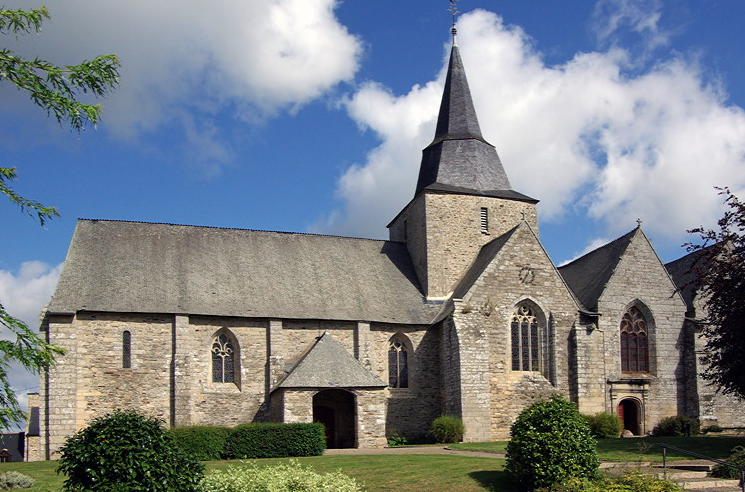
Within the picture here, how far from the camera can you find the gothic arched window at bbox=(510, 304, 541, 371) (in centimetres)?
3159

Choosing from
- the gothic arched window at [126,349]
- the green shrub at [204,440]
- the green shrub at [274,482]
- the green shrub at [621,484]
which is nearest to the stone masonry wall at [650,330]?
the green shrub at [621,484]

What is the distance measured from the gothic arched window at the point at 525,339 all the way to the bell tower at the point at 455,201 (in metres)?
4.05

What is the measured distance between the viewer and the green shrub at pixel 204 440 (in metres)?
23.9

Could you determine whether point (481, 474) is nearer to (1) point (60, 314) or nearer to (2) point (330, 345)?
(2) point (330, 345)

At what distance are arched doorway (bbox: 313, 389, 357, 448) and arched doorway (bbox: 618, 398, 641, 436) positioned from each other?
11722 millimetres

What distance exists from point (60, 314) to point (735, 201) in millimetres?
23988

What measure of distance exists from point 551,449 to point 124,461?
390 inches

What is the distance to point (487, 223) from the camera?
36.3 meters

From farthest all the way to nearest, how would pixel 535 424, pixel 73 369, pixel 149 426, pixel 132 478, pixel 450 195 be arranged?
pixel 450 195 < pixel 73 369 < pixel 535 424 < pixel 149 426 < pixel 132 478

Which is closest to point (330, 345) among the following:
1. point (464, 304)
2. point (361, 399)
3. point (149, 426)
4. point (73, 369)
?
point (361, 399)

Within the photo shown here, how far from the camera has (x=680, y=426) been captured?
3097 centimetres

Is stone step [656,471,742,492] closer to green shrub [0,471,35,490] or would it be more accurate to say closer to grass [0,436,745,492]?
grass [0,436,745,492]

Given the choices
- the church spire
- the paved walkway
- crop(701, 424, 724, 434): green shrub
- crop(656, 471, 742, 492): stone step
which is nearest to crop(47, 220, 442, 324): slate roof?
the church spire

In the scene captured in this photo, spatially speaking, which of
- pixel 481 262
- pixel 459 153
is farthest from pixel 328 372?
pixel 459 153
